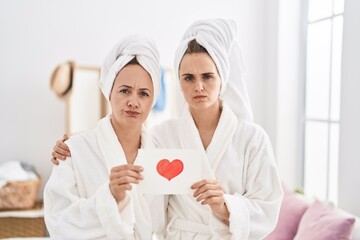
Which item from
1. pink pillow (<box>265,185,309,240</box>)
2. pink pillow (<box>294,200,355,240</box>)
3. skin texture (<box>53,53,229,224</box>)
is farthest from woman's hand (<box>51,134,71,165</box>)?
pink pillow (<box>265,185,309,240</box>)

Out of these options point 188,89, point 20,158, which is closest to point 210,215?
point 188,89

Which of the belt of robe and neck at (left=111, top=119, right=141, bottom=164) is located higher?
neck at (left=111, top=119, right=141, bottom=164)

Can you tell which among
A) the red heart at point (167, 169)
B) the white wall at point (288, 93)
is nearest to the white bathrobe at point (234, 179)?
the red heart at point (167, 169)

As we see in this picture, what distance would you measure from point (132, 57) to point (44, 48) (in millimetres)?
2125

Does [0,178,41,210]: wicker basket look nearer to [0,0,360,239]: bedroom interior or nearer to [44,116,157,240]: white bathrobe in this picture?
[0,0,360,239]: bedroom interior

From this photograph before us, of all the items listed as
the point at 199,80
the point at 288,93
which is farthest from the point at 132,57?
the point at 288,93

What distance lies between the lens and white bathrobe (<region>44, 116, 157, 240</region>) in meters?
1.45

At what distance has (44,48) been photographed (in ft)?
11.4

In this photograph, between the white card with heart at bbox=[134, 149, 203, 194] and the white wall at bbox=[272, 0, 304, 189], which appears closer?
the white card with heart at bbox=[134, 149, 203, 194]

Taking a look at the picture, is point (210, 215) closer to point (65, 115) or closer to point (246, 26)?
point (65, 115)

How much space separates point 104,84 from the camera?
1.61 meters

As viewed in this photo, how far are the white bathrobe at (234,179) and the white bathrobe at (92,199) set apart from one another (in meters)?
0.13

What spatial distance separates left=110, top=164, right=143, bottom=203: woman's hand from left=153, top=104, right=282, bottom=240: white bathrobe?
→ 305 mm

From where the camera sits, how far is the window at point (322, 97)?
316 cm
